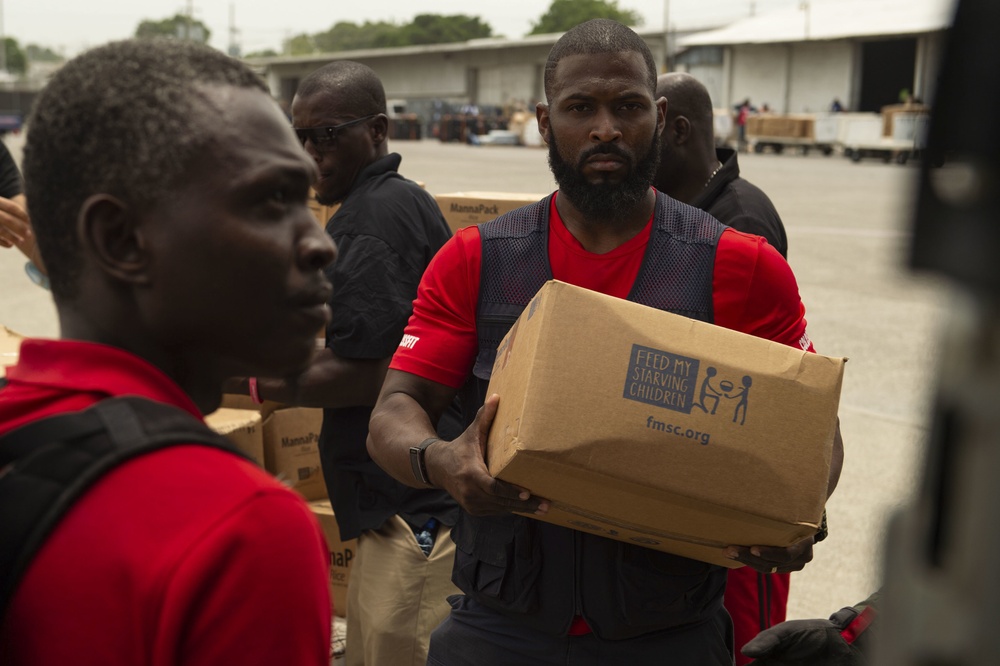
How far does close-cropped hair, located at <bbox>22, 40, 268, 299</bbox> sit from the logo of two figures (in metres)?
1.10

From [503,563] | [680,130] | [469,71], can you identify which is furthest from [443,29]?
[503,563]

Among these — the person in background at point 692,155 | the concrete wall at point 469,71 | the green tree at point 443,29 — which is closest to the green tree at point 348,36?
the green tree at point 443,29

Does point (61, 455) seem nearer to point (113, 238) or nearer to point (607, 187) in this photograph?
point (113, 238)

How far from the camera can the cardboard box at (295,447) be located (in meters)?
4.71

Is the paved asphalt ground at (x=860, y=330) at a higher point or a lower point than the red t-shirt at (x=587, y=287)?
lower

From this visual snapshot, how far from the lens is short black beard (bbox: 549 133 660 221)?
2.63 m

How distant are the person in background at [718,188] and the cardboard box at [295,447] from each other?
6.10 feet

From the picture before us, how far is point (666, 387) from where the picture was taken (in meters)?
2.02

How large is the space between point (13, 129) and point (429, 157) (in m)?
27.9

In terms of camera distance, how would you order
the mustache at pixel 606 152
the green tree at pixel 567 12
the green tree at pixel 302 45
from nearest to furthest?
the mustache at pixel 606 152 < the green tree at pixel 567 12 < the green tree at pixel 302 45

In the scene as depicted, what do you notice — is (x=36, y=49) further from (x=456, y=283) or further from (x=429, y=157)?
(x=456, y=283)

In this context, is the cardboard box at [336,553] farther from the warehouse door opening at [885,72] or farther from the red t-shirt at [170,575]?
the warehouse door opening at [885,72]

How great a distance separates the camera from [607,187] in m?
2.64

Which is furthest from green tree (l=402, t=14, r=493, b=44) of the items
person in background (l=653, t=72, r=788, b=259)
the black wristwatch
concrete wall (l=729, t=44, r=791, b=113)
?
the black wristwatch
